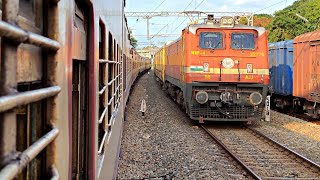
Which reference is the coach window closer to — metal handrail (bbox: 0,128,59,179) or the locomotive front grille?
metal handrail (bbox: 0,128,59,179)

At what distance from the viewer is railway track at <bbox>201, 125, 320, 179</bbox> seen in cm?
674

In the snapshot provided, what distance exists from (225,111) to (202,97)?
33.0 inches

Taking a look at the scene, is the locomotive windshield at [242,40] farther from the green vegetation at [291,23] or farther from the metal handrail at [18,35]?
the green vegetation at [291,23]

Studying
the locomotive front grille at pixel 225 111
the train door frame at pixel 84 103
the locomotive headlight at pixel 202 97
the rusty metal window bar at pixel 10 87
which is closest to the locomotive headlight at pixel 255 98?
the locomotive front grille at pixel 225 111

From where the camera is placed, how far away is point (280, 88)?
16547 mm

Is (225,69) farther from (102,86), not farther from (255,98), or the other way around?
(102,86)

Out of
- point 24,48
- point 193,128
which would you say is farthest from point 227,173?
point 24,48

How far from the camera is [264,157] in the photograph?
7918mm

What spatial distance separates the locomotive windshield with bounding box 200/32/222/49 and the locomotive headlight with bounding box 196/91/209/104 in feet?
4.30

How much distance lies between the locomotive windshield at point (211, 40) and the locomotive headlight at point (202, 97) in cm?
131

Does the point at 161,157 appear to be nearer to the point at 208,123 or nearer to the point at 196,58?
the point at 196,58

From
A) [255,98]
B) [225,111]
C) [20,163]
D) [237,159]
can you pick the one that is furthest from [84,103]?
[225,111]

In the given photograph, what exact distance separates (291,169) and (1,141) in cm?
673

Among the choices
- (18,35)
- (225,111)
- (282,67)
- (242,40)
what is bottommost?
(225,111)
